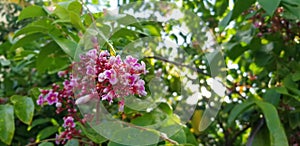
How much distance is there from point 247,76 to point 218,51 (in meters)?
0.51

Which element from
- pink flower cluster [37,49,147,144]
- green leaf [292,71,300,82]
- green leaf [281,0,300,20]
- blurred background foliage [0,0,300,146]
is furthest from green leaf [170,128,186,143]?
green leaf [292,71,300,82]

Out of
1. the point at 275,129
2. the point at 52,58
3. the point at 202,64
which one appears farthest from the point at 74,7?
the point at 202,64

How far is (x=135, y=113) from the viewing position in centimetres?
97

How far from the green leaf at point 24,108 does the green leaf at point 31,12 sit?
18cm

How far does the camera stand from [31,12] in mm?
970

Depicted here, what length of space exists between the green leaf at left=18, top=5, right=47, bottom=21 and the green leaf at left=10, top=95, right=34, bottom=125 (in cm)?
18

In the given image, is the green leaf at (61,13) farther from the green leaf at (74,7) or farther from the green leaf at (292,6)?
the green leaf at (292,6)

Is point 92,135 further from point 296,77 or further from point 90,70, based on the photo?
point 296,77

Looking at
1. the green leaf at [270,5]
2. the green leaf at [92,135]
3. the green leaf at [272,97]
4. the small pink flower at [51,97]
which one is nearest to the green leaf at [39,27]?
the small pink flower at [51,97]

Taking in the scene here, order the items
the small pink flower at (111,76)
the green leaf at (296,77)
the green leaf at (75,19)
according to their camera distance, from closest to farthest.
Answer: the small pink flower at (111,76) → the green leaf at (75,19) → the green leaf at (296,77)

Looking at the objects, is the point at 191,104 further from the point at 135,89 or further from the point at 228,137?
the point at 228,137

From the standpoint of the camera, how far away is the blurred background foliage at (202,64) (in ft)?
3.10

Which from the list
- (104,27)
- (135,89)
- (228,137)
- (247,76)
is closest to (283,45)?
(247,76)

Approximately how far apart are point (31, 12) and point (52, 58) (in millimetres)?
140
